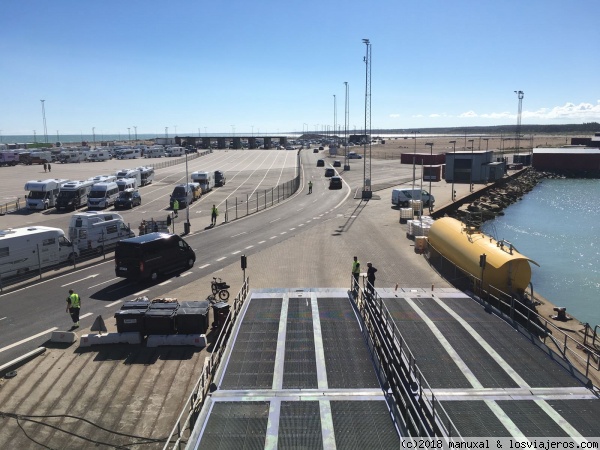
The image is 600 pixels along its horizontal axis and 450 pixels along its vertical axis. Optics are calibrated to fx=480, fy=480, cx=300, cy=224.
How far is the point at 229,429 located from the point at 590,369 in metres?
12.1

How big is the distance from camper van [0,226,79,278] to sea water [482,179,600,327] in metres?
27.7

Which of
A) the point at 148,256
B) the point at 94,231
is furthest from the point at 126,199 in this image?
the point at 148,256

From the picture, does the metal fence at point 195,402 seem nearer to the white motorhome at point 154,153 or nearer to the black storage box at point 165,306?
the black storage box at point 165,306

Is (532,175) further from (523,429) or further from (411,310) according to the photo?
(523,429)

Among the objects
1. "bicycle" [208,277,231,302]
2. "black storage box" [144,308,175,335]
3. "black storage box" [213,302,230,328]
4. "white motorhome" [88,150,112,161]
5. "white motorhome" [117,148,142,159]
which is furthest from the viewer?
"white motorhome" [117,148,142,159]

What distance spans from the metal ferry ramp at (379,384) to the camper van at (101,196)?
1296 inches

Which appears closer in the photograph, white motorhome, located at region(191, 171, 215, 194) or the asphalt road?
the asphalt road

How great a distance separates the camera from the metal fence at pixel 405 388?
894 centimetres

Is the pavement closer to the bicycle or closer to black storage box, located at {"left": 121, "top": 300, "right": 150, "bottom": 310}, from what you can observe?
the bicycle

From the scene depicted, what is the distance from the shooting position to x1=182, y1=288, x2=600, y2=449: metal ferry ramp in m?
9.12

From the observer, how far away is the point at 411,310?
16484mm

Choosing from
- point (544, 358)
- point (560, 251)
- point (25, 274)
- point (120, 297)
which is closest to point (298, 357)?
point (544, 358)

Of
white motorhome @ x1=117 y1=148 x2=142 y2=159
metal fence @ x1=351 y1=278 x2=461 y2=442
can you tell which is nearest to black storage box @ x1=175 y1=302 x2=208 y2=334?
metal fence @ x1=351 y1=278 x2=461 y2=442

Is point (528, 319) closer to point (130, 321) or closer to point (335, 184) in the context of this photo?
point (130, 321)
